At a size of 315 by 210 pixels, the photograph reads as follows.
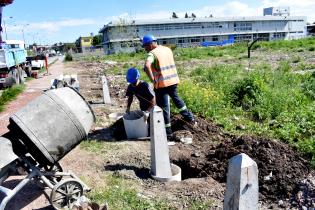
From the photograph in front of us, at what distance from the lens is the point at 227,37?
7775 centimetres

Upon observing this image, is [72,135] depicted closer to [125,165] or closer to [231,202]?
[125,165]

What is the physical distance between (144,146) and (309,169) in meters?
2.44

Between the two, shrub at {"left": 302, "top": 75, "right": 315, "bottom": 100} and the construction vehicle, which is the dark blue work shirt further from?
the construction vehicle

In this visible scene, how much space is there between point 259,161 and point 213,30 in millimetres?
73384

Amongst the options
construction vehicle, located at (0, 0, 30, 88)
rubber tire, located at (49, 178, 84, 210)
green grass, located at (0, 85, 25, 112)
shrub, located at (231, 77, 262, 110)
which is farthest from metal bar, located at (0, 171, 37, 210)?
construction vehicle, located at (0, 0, 30, 88)

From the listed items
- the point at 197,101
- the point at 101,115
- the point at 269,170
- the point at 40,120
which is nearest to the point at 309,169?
the point at 269,170

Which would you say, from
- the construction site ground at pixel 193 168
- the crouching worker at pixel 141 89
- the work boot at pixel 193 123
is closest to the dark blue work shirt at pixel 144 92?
the crouching worker at pixel 141 89

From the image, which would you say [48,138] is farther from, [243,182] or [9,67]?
[9,67]

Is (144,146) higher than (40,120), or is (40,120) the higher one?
(40,120)

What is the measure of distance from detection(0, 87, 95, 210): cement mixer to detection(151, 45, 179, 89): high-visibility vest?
2349mm

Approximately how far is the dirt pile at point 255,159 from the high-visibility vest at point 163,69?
0.99 m

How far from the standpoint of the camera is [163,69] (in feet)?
20.2

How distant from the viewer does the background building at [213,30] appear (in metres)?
69.6

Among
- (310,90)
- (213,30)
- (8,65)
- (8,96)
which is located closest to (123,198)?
(310,90)
